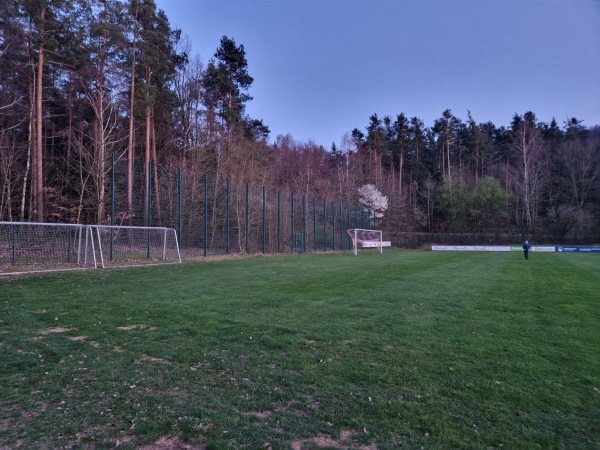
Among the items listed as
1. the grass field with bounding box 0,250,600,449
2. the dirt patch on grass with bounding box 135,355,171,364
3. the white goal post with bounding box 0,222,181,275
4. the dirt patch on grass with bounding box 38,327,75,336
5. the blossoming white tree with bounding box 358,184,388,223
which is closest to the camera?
the grass field with bounding box 0,250,600,449

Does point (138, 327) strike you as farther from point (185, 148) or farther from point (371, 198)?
point (371, 198)

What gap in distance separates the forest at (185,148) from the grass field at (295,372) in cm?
1304

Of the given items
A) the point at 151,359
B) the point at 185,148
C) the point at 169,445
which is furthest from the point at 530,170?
the point at 169,445

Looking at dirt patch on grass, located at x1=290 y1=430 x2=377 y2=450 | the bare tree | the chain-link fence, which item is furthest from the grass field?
the bare tree

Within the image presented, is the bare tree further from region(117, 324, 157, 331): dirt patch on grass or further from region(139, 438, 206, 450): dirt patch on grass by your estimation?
region(139, 438, 206, 450): dirt patch on grass

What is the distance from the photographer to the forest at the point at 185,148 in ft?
67.8

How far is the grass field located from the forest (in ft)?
42.8

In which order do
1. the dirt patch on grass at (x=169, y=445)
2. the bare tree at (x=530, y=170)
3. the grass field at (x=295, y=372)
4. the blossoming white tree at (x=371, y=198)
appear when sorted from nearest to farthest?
1. the dirt patch on grass at (x=169, y=445)
2. the grass field at (x=295, y=372)
3. the blossoming white tree at (x=371, y=198)
4. the bare tree at (x=530, y=170)

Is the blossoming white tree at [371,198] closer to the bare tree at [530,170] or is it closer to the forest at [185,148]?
the forest at [185,148]

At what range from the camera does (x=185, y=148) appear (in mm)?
32156

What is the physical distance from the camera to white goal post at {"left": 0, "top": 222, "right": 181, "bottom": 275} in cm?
1381

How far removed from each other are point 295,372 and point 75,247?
1484 centimetres

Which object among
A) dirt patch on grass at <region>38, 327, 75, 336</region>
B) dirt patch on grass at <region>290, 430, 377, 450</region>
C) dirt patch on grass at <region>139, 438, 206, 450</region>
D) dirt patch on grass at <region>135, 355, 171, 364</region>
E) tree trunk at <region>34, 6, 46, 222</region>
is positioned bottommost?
dirt patch on grass at <region>290, 430, 377, 450</region>

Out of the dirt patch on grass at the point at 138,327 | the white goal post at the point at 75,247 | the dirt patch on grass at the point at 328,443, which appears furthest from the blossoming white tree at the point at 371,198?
the dirt patch on grass at the point at 328,443
